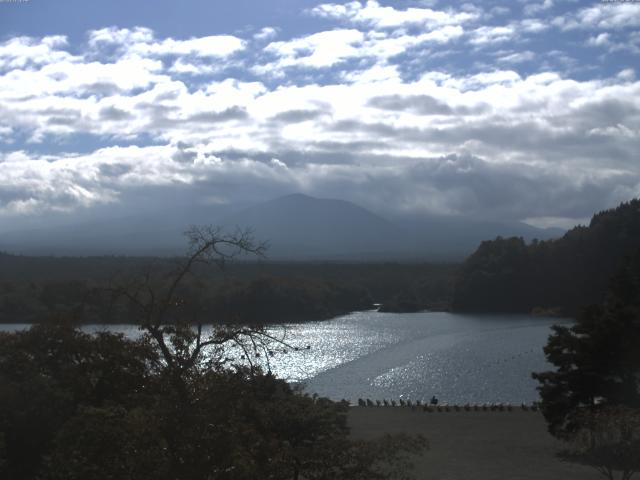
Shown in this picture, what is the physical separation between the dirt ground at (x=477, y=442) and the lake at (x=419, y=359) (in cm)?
325

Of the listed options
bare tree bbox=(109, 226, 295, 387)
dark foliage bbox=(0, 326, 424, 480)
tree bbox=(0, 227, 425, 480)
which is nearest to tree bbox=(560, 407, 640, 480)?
dark foliage bbox=(0, 326, 424, 480)

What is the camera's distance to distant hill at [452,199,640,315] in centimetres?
5856

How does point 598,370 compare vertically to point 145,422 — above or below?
below

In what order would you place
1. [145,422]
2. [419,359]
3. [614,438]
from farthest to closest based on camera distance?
[419,359], [614,438], [145,422]

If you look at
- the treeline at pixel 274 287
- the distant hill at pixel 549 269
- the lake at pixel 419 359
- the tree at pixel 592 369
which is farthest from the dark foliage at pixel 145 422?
the distant hill at pixel 549 269

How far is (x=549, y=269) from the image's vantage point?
62656 mm

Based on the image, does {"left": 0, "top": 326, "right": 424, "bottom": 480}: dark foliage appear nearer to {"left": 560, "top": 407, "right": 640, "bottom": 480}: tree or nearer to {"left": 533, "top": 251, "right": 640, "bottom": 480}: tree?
{"left": 560, "top": 407, "right": 640, "bottom": 480}: tree

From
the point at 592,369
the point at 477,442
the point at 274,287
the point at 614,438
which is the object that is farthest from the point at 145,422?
the point at 274,287

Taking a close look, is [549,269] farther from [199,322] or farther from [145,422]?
[145,422]

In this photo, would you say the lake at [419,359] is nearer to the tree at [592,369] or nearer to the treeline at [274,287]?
the treeline at [274,287]

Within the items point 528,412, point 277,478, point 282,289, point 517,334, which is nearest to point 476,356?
point 517,334

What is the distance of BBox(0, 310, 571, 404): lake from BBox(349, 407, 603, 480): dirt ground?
325 cm

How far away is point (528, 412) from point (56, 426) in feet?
49.9

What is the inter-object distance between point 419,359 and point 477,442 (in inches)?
707
